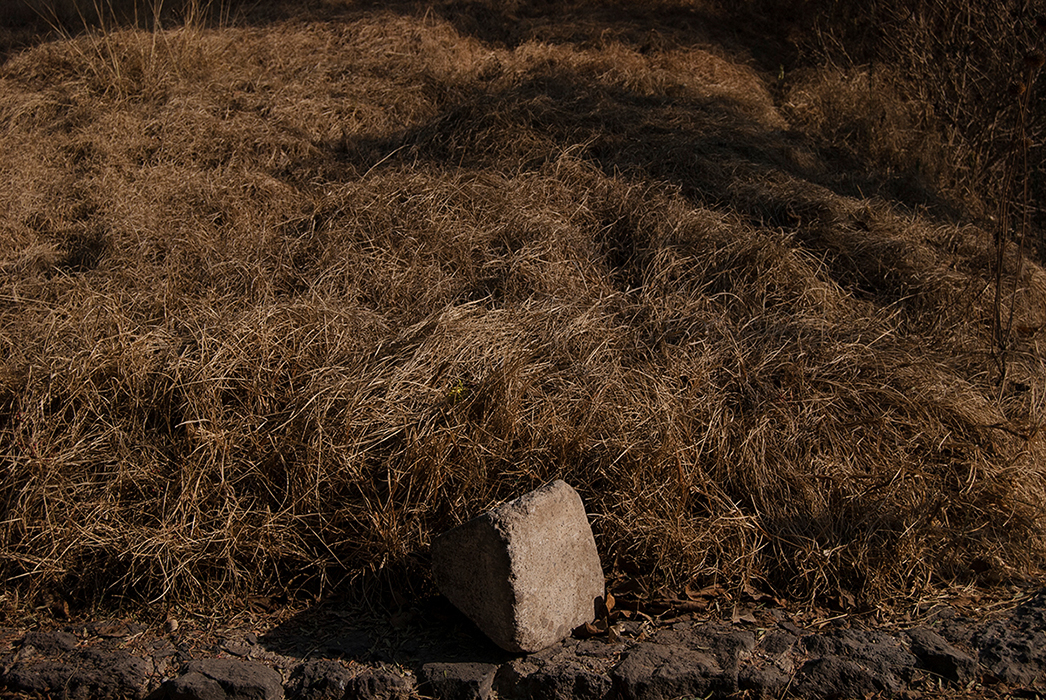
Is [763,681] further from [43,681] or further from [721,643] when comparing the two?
[43,681]

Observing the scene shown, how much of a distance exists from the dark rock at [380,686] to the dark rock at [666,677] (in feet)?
2.00

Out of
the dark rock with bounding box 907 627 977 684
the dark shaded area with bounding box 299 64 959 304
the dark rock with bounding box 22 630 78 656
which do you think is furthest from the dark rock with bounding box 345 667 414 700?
the dark shaded area with bounding box 299 64 959 304

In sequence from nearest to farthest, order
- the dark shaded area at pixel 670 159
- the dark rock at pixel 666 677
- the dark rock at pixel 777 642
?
the dark rock at pixel 666 677 → the dark rock at pixel 777 642 → the dark shaded area at pixel 670 159

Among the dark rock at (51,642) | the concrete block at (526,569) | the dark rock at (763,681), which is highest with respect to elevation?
the concrete block at (526,569)

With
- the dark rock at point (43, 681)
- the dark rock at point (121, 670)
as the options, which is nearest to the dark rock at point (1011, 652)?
the dark rock at point (121, 670)

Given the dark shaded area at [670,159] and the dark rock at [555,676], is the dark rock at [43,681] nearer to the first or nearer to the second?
the dark rock at [555,676]

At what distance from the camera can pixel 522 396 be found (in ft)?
10.6

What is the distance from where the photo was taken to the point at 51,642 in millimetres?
2705

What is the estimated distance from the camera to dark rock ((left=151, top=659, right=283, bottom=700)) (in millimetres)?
2502

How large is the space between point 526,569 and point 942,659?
4.09ft

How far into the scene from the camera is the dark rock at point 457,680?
98.4 inches

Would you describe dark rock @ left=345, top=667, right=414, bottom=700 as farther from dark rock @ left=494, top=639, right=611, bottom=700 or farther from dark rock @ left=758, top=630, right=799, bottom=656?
dark rock @ left=758, top=630, right=799, bottom=656

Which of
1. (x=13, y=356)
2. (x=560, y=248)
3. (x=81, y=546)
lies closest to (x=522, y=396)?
(x=560, y=248)

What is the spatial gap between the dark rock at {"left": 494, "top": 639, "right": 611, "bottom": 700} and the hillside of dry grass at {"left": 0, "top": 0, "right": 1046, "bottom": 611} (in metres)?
0.43
